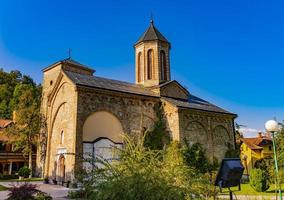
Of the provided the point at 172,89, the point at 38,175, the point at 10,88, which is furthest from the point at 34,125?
the point at 10,88

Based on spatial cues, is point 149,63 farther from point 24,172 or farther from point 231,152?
point 24,172

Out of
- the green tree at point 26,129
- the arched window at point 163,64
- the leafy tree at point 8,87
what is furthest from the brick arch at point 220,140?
the leafy tree at point 8,87

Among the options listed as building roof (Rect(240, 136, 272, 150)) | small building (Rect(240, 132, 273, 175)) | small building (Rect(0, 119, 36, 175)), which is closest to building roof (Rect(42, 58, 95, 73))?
small building (Rect(0, 119, 36, 175))

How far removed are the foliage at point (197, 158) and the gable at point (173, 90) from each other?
212 inches

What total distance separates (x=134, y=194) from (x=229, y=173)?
2785mm

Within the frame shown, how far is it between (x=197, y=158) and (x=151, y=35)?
14.0 meters

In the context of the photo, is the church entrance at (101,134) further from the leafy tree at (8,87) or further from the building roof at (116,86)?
the leafy tree at (8,87)

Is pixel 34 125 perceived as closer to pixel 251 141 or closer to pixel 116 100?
pixel 116 100

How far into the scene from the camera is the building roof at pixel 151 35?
98.1 feet

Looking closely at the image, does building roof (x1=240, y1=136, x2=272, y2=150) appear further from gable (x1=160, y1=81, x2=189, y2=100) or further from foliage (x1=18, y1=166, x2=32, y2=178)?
foliage (x1=18, y1=166, x2=32, y2=178)

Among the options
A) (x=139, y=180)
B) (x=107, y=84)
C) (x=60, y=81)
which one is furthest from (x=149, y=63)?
(x=139, y=180)

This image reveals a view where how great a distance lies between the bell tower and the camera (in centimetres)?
2905

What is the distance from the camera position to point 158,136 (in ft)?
81.0

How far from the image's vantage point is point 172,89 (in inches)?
1099
